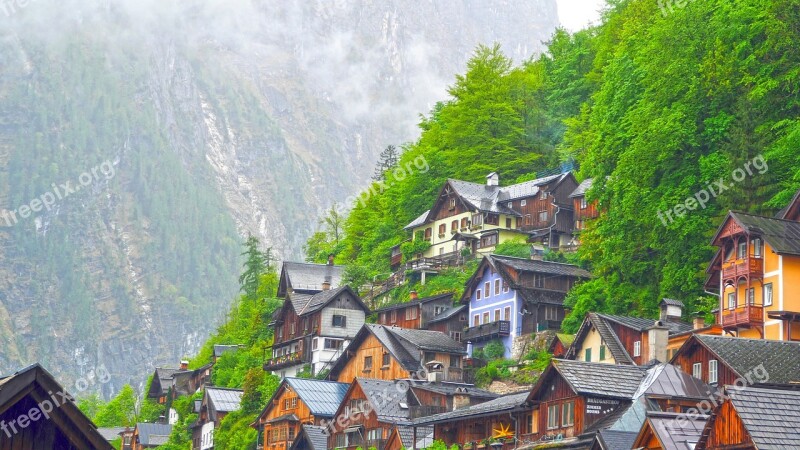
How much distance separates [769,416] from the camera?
35.4 m

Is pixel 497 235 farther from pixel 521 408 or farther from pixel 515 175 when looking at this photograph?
pixel 521 408

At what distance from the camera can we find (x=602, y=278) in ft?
263

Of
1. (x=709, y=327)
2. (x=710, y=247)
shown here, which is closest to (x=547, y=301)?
(x=710, y=247)

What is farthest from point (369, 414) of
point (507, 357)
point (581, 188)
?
point (581, 188)

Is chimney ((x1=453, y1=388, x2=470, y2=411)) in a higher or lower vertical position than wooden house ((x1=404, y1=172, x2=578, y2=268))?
lower

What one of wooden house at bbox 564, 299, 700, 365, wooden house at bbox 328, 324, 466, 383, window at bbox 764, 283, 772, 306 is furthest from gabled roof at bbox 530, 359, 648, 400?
wooden house at bbox 328, 324, 466, 383

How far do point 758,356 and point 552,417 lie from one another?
906 centimetres

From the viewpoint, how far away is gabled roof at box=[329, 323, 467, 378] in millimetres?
82037

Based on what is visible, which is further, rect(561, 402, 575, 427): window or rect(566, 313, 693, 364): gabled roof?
rect(566, 313, 693, 364): gabled roof

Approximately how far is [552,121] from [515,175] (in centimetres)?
683

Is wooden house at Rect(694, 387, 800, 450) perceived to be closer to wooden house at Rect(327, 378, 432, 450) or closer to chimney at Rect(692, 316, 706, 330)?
chimney at Rect(692, 316, 706, 330)

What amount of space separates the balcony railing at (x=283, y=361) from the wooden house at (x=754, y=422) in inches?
2554

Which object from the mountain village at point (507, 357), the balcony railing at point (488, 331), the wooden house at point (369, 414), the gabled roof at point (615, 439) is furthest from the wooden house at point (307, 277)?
the gabled roof at point (615, 439)

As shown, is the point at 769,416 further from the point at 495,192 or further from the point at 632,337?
the point at 495,192
